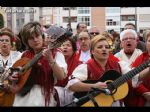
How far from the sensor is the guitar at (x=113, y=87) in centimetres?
373

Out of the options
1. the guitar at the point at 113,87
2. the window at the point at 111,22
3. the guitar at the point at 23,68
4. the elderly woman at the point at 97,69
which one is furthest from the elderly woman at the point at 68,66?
the window at the point at 111,22

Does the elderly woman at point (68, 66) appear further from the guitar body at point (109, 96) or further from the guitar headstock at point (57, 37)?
the guitar headstock at point (57, 37)

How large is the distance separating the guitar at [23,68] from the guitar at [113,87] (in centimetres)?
55

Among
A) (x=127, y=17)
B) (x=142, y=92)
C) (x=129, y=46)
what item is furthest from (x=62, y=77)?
(x=127, y=17)

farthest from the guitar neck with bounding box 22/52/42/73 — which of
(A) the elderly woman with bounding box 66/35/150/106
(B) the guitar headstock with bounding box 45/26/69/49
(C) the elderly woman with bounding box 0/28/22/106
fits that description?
(C) the elderly woman with bounding box 0/28/22/106

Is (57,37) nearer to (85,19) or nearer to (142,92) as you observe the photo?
(142,92)

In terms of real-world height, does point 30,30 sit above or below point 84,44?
above

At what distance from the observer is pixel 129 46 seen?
185 inches

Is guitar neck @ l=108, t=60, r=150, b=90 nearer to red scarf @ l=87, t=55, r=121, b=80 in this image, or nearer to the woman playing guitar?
red scarf @ l=87, t=55, r=121, b=80

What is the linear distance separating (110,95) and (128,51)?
1.06 m

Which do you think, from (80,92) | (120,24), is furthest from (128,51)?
(120,24)

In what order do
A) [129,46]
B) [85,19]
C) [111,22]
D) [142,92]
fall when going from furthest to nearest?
[85,19] → [111,22] → [129,46] → [142,92]

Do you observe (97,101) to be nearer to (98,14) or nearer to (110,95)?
(110,95)

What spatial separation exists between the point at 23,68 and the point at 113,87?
2.85 ft
